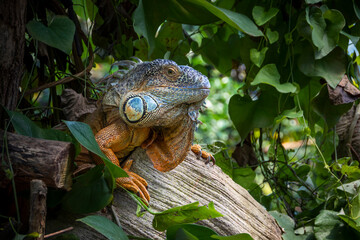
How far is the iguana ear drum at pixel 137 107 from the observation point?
170 centimetres

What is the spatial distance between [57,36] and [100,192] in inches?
23.2

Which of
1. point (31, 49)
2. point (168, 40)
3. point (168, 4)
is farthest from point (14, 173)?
point (168, 40)

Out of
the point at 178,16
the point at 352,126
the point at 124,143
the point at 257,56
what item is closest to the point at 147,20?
the point at 178,16

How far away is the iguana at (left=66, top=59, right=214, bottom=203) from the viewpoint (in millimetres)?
1716

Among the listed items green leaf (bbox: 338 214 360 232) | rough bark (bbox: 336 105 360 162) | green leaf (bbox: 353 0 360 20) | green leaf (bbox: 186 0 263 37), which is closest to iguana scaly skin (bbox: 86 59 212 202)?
green leaf (bbox: 186 0 263 37)

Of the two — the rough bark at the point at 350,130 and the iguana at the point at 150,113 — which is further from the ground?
the iguana at the point at 150,113

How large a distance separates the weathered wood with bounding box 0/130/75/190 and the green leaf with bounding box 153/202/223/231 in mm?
365

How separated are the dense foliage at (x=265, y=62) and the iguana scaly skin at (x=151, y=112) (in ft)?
0.57

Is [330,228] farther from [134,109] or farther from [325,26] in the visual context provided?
[134,109]

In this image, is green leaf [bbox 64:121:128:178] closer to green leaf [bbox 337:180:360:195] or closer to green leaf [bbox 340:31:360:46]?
green leaf [bbox 337:180:360:195]

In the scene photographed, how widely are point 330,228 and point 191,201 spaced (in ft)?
2.22

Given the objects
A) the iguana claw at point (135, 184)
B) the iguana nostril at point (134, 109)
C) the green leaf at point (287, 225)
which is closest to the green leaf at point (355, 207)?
the green leaf at point (287, 225)

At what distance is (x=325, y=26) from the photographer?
2.19m

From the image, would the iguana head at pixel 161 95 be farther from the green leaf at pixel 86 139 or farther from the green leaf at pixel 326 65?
the green leaf at pixel 326 65
